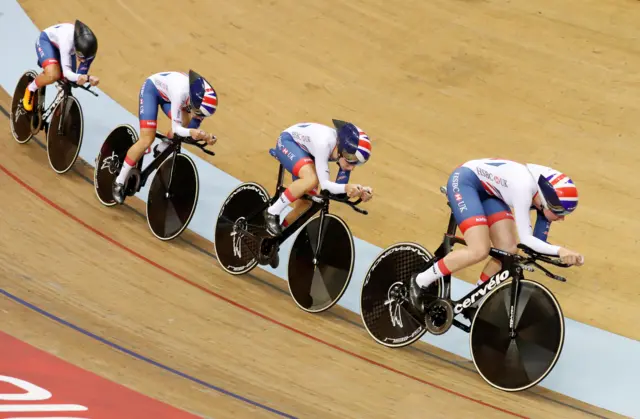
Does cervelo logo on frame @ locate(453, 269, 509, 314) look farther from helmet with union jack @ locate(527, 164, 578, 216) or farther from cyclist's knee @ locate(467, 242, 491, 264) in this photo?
helmet with union jack @ locate(527, 164, 578, 216)

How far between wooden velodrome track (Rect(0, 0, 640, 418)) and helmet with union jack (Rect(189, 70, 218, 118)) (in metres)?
0.98

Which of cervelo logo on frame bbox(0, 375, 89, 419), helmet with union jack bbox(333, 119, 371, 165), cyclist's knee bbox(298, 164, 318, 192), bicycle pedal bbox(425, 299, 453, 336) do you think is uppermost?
helmet with union jack bbox(333, 119, 371, 165)

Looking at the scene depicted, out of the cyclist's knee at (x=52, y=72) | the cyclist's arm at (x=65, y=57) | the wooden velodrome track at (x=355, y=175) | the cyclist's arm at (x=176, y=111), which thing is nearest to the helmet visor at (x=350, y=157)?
the wooden velodrome track at (x=355, y=175)

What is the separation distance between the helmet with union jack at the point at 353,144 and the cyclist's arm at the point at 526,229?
3.00 ft

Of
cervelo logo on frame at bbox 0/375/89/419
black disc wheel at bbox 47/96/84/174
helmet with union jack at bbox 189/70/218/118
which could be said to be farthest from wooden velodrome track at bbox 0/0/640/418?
helmet with union jack at bbox 189/70/218/118

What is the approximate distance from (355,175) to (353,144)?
86.7 inches

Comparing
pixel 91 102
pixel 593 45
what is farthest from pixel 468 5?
pixel 91 102

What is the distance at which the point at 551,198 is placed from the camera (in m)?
4.39

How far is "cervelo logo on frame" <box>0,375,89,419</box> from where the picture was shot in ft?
12.0

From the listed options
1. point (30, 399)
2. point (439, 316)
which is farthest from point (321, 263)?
point (30, 399)

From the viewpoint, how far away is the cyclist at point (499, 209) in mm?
4398

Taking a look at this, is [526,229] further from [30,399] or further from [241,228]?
[30,399]

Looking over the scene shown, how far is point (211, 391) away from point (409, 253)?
1436 mm

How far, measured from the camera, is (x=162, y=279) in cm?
554
